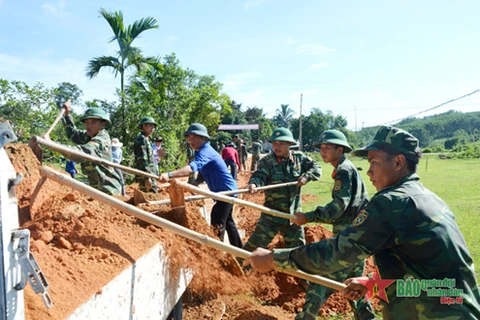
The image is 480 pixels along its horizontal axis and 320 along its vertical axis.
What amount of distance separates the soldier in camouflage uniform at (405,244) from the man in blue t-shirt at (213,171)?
254 centimetres

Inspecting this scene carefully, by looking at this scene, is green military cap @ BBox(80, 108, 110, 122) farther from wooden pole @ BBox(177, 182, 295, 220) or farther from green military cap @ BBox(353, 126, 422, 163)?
green military cap @ BBox(353, 126, 422, 163)

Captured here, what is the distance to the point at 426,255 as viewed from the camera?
5.53 feet

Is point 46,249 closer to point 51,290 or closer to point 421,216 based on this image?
point 51,290

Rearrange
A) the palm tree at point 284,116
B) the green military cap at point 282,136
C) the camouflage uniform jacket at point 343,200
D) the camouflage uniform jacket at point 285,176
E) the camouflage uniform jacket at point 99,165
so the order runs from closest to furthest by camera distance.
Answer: the camouflage uniform jacket at point 343,200
the camouflage uniform jacket at point 99,165
the green military cap at point 282,136
the camouflage uniform jacket at point 285,176
the palm tree at point 284,116

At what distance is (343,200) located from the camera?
3359 millimetres

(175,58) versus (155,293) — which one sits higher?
(175,58)

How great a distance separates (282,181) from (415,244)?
3.05 m

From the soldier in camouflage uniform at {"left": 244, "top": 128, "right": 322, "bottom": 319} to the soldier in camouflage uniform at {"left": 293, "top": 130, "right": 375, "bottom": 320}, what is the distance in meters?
0.76

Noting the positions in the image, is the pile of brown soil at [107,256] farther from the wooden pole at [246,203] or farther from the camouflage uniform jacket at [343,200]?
the camouflage uniform jacket at [343,200]

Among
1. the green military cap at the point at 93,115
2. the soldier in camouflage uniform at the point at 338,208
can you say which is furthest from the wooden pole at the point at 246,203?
the green military cap at the point at 93,115

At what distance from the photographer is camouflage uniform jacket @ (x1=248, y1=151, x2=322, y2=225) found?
4594 mm

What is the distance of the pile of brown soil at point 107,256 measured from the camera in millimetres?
1855

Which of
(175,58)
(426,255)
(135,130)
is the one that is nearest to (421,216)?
(426,255)

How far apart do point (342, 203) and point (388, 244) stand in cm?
161
